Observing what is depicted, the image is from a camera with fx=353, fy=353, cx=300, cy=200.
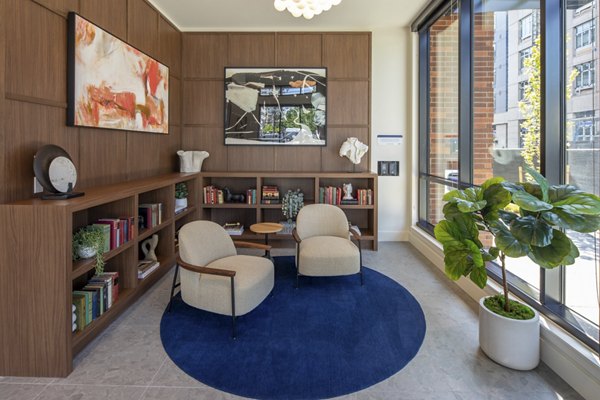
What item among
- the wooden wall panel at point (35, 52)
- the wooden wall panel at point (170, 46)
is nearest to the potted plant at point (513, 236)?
the wooden wall panel at point (35, 52)

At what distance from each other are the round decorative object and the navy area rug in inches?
54.0

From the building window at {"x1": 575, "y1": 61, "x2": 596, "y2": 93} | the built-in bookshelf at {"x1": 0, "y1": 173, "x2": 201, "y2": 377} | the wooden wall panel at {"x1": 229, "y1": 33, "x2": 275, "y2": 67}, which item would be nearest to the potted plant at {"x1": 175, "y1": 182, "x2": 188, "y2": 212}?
the wooden wall panel at {"x1": 229, "y1": 33, "x2": 275, "y2": 67}

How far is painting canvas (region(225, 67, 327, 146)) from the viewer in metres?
5.53

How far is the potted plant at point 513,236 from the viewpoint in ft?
6.68

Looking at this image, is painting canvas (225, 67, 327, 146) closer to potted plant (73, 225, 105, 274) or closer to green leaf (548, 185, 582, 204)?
potted plant (73, 225, 105, 274)

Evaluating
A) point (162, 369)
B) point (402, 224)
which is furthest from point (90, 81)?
point (402, 224)

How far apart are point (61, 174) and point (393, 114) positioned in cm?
466

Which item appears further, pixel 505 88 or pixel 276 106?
pixel 276 106

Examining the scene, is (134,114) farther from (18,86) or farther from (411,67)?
(411,67)

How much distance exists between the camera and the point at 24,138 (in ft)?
8.46

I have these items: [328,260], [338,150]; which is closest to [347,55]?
[338,150]

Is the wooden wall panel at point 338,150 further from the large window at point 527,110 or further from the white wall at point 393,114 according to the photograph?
the large window at point 527,110

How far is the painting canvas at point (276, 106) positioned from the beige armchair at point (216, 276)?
2.55 m

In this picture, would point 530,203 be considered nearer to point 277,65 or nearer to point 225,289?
point 225,289
